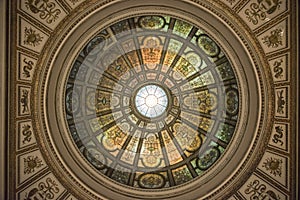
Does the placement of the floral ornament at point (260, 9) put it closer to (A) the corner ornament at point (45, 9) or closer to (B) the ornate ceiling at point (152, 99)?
(B) the ornate ceiling at point (152, 99)

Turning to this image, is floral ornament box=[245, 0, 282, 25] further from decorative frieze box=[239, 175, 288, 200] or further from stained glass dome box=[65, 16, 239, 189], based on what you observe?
decorative frieze box=[239, 175, 288, 200]

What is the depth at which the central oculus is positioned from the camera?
14461mm

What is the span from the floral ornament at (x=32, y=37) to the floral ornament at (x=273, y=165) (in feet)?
21.6

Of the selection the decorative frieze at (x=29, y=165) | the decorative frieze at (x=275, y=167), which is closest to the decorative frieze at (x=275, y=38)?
the decorative frieze at (x=275, y=167)

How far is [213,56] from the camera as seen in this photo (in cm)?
1316

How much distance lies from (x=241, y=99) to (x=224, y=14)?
2.38 meters

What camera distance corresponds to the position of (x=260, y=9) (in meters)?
11.6

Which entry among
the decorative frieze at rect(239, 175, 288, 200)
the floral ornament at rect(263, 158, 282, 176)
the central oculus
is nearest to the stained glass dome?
the central oculus

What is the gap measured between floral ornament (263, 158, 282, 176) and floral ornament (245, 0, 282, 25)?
3.55 metres

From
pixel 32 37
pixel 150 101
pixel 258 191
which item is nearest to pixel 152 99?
pixel 150 101

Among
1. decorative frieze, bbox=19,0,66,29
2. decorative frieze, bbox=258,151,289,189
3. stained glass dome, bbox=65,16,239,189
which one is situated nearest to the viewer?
decorative frieze, bbox=19,0,66,29

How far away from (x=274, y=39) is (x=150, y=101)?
438 centimetres

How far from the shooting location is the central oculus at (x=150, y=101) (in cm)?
1446

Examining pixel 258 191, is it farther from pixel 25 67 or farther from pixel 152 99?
pixel 25 67
